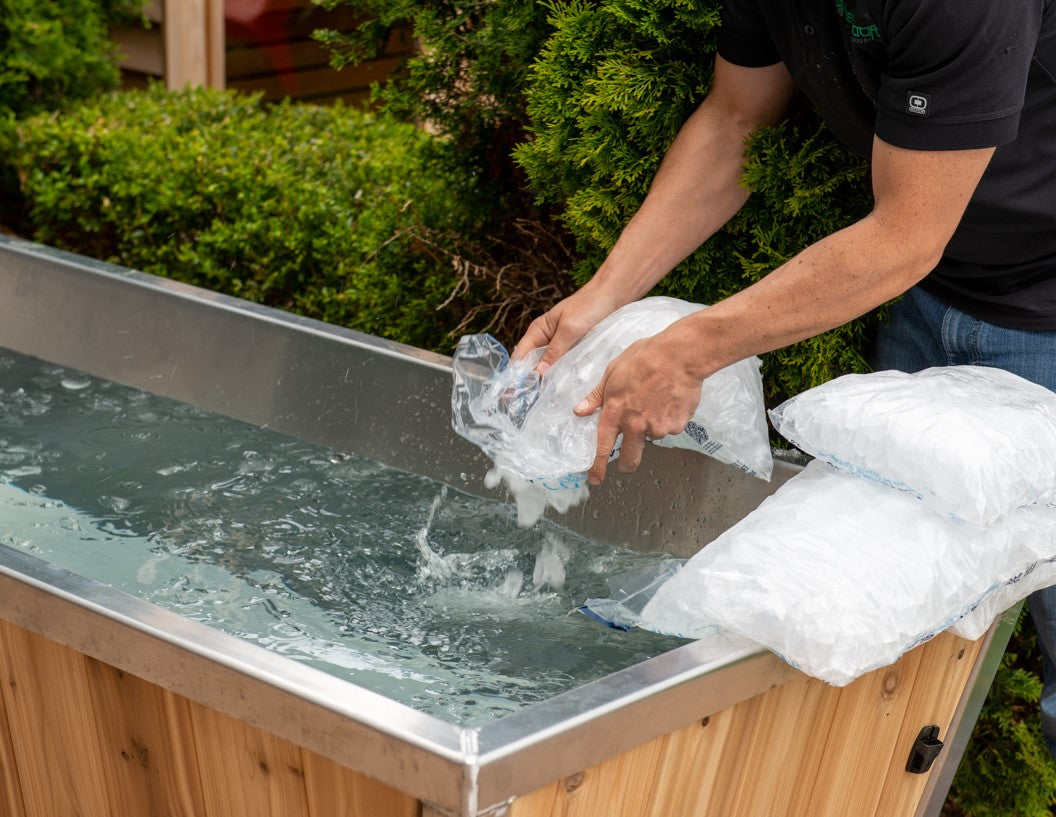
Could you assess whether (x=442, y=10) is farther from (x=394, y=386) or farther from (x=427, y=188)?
(x=394, y=386)

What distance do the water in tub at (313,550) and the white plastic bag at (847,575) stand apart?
349 millimetres

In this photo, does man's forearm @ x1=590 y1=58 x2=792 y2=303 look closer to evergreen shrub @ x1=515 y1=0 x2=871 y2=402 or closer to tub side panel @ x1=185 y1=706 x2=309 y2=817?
evergreen shrub @ x1=515 y1=0 x2=871 y2=402

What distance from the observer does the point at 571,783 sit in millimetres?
1323

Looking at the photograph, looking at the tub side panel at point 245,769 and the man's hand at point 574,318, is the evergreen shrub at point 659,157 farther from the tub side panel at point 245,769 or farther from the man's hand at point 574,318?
the tub side panel at point 245,769

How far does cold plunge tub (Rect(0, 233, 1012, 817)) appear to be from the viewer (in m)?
1.25

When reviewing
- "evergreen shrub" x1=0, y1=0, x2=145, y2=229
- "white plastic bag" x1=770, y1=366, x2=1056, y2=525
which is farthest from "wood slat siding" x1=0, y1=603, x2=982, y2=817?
"evergreen shrub" x1=0, y1=0, x2=145, y2=229

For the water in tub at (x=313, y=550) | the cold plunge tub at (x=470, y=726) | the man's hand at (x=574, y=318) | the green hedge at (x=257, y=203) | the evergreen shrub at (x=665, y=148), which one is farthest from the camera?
the green hedge at (x=257, y=203)

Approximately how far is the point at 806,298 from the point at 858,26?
1.22 ft

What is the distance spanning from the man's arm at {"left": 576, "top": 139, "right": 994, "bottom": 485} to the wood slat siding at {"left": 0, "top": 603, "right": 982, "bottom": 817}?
17.7 inches

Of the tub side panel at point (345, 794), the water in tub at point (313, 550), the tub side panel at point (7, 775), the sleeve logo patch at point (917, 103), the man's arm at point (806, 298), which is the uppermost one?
the sleeve logo patch at point (917, 103)

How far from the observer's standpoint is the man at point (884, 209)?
57.5 inches

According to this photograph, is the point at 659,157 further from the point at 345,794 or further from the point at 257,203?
the point at 257,203

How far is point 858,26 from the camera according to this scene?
5.16ft

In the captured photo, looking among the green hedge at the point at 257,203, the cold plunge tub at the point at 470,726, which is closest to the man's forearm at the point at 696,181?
the cold plunge tub at the point at 470,726
